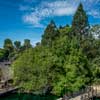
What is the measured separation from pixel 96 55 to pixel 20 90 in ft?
77.7

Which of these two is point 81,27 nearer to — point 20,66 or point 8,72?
point 8,72

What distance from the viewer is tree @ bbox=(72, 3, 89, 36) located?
87.6m

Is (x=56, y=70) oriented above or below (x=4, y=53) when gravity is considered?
below

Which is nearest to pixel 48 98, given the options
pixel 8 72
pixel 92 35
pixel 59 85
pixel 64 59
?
pixel 59 85

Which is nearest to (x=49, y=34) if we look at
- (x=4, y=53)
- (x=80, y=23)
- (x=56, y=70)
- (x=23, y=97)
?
(x=80, y=23)

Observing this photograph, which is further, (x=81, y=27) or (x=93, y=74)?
(x=81, y=27)

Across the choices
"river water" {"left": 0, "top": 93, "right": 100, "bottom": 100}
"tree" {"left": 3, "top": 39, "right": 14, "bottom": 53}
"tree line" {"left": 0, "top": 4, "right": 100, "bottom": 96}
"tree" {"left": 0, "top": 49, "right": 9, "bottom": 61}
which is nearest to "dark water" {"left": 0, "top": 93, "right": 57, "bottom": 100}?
"river water" {"left": 0, "top": 93, "right": 100, "bottom": 100}

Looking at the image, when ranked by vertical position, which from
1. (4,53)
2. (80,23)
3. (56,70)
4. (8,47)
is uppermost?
(80,23)

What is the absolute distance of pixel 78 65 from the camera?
173ft

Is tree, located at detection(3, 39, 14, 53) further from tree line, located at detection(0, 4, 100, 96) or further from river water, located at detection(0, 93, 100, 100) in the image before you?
river water, located at detection(0, 93, 100, 100)

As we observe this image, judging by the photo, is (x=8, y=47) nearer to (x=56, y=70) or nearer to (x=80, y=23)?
(x=80, y=23)

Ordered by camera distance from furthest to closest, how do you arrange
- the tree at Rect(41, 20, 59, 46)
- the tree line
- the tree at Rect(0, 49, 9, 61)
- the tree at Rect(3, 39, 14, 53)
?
the tree at Rect(3, 39, 14, 53)
the tree at Rect(0, 49, 9, 61)
the tree at Rect(41, 20, 59, 46)
the tree line

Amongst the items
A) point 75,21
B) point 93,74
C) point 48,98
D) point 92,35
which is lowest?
point 48,98

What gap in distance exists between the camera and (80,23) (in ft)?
291
